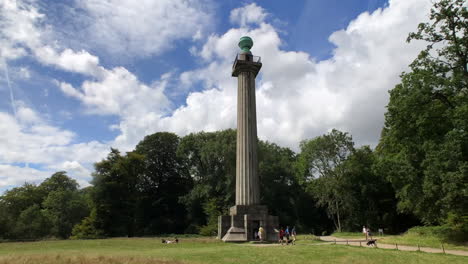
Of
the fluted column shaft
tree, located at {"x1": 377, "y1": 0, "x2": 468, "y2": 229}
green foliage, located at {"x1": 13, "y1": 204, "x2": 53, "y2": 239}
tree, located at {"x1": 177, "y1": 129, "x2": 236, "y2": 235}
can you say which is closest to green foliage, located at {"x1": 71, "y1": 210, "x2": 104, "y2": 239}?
green foliage, located at {"x1": 13, "y1": 204, "x2": 53, "y2": 239}

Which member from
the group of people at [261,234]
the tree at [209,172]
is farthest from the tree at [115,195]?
the group of people at [261,234]

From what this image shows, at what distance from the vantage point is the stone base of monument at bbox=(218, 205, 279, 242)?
33406 millimetres

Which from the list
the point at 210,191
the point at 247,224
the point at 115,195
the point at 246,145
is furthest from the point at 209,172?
the point at 247,224

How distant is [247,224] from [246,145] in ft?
28.7

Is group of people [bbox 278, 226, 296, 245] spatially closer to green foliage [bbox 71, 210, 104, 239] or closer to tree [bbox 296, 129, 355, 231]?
tree [bbox 296, 129, 355, 231]

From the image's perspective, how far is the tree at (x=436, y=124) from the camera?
23266 mm

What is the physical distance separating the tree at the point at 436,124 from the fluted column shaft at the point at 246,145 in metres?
14.3

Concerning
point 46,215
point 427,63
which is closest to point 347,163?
point 427,63

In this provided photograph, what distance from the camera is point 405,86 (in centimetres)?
2842

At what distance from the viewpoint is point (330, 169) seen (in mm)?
55156

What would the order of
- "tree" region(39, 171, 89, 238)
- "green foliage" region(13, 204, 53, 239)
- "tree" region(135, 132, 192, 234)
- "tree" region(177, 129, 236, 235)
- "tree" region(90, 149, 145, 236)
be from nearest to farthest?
"green foliage" region(13, 204, 53, 239), "tree" region(90, 149, 145, 236), "tree" region(177, 129, 236, 235), "tree" region(39, 171, 89, 238), "tree" region(135, 132, 192, 234)

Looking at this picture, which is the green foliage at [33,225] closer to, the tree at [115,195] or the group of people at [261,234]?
the tree at [115,195]

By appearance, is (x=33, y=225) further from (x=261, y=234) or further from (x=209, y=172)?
(x=261, y=234)

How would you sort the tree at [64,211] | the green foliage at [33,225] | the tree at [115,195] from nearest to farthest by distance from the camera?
1. the green foliage at [33,225]
2. the tree at [115,195]
3. the tree at [64,211]
